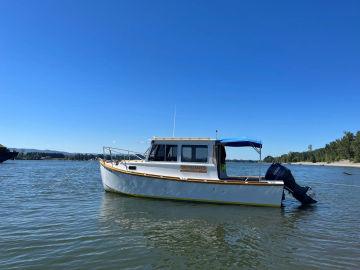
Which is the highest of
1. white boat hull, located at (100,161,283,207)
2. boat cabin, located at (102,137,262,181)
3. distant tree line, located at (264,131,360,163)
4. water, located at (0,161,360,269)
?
distant tree line, located at (264,131,360,163)

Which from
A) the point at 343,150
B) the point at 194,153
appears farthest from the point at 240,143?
the point at 343,150

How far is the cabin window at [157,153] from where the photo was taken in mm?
20172

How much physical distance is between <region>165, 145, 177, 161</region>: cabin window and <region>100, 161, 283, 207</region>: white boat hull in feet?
4.02

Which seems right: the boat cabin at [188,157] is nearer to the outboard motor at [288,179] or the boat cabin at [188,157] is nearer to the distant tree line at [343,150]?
the outboard motor at [288,179]

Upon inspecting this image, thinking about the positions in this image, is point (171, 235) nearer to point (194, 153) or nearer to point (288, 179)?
point (194, 153)

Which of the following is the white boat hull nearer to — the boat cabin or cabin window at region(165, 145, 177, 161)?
the boat cabin

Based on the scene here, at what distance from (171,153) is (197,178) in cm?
191

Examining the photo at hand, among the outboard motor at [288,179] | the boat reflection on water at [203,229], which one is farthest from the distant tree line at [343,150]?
the boat reflection on water at [203,229]

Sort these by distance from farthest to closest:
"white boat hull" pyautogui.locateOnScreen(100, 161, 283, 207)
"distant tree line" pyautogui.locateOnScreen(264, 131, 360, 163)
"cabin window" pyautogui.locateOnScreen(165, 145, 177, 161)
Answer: "distant tree line" pyautogui.locateOnScreen(264, 131, 360, 163) → "cabin window" pyautogui.locateOnScreen(165, 145, 177, 161) → "white boat hull" pyautogui.locateOnScreen(100, 161, 283, 207)

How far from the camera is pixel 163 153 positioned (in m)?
20.2

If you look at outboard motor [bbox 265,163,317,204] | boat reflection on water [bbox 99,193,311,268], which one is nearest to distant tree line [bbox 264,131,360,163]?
outboard motor [bbox 265,163,317,204]

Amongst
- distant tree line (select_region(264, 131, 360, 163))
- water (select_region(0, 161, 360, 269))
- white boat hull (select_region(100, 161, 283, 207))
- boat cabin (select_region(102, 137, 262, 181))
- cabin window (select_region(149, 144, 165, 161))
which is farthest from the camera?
distant tree line (select_region(264, 131, 360, 163))

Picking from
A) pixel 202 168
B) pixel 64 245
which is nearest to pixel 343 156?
pixel 202 168

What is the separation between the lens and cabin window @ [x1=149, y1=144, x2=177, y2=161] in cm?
2003
